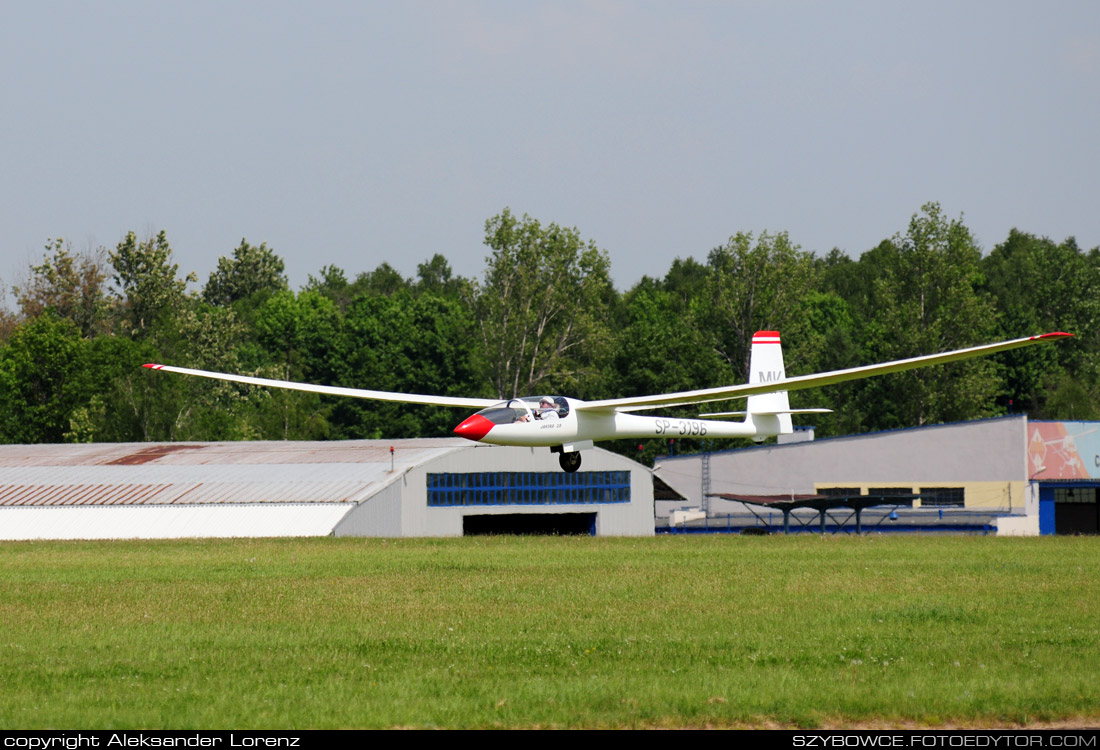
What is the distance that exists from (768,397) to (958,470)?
42.1 metres

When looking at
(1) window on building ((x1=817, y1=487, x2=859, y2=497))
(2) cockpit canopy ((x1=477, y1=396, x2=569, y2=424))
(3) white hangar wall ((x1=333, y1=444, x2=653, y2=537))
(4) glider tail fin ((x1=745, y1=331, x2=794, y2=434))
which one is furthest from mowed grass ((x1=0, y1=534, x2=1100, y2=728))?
(1) window on building ((x1=817, y1=487, x2=859, y2=497))

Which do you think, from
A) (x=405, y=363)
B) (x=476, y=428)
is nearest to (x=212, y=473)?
(x=476, y=428)

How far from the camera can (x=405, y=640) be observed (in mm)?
25906

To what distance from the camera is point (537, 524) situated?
2953 inches

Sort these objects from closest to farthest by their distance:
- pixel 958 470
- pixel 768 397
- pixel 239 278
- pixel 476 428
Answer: pixel 476 428, pixel 768 397, pixel 958 470, pixel 239 278

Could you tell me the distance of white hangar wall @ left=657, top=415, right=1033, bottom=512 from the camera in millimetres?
77000

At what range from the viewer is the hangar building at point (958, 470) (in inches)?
3017

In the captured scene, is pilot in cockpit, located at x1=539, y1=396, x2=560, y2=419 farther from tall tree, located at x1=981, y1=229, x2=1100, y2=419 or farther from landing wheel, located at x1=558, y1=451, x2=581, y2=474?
tall tree, located at x1=981, y1=229, x2=1100, y2=419

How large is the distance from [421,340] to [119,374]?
30.5 m

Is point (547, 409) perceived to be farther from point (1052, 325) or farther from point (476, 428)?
point (1052, 325)

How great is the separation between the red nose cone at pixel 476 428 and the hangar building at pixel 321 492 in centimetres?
3679

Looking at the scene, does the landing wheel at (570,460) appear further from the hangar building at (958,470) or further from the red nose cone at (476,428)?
the hangar building at (958,470)

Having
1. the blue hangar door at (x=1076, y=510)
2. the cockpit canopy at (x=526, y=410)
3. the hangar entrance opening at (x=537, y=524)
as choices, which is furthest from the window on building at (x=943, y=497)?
the cockpit canopy at (x=526, y=410)

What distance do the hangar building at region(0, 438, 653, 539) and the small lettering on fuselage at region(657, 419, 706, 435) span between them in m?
31.5
